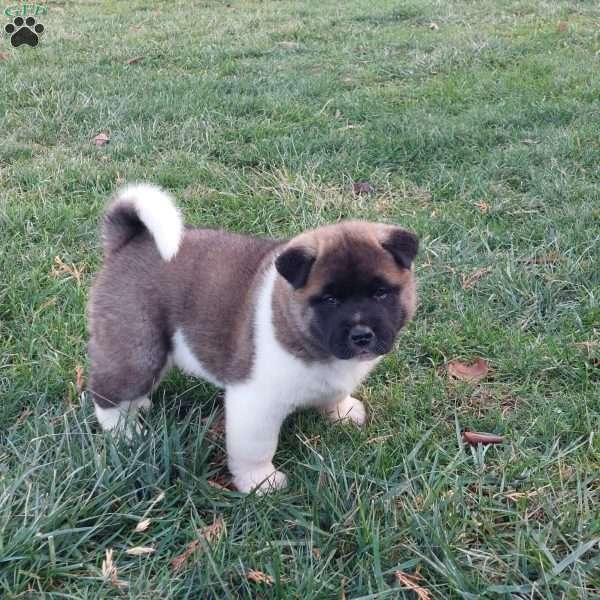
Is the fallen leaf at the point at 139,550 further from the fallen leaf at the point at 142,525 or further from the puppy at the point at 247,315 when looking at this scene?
the puppy at the point at 247,315

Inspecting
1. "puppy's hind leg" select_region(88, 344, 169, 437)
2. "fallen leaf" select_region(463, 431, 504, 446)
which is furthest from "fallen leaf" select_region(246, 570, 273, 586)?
"fallen leaf" select_region(463, 431, 504, 446)

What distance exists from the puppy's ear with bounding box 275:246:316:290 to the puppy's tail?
1.78 feet

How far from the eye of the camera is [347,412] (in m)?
3.57

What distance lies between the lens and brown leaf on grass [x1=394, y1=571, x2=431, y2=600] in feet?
8.29

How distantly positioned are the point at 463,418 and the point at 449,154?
3.37 meters

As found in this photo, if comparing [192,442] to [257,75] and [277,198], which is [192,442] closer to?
[277,198]

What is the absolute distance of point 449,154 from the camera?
634cm

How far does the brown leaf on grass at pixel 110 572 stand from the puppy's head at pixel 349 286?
113cm

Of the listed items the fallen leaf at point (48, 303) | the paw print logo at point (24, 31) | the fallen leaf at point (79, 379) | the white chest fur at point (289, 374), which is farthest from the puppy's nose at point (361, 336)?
the paw print logo at point (24, 31)

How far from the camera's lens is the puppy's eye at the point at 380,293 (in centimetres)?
308

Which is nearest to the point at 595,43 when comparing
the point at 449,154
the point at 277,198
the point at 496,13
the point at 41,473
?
the point at 496,13

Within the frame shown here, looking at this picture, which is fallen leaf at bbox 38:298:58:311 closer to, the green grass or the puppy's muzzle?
the green grass

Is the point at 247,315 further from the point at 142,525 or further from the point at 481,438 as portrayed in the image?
the point at 481,438

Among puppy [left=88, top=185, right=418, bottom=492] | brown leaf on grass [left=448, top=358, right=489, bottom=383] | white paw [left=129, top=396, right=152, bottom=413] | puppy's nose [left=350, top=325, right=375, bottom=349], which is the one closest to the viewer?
puppy's nose [left=350, top=325, right=375, bottom=349]
